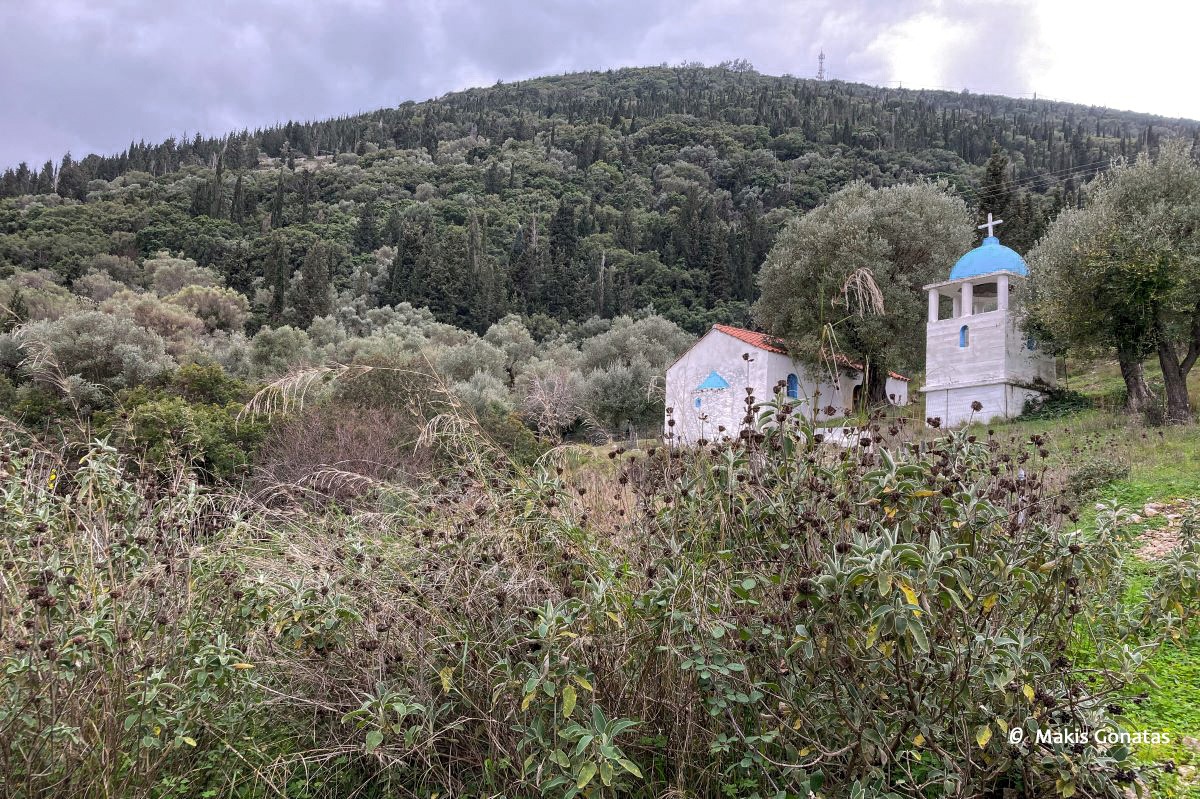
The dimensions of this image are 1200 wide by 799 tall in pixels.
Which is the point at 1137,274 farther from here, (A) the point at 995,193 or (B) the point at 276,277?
(B) the point at 276,277

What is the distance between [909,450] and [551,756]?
1.62 m

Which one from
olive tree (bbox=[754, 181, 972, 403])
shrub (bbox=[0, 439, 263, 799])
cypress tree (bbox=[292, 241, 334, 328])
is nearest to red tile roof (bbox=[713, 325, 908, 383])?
olive tree (bbox=[754, 181, 972, 403])

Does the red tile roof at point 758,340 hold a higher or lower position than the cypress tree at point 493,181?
lower

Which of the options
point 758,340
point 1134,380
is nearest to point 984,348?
point 1134,380

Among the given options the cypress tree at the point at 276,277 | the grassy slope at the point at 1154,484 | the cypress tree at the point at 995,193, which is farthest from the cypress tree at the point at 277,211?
the grassy slope at the point at 1154,484

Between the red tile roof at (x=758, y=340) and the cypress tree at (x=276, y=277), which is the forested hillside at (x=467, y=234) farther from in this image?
the red tile roof at (x=758, y=340)

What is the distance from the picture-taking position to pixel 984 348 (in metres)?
19.2

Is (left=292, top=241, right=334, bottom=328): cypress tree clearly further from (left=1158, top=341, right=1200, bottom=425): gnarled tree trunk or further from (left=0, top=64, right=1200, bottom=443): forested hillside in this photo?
(left=1158, top=341, right=1200, bottom=425): gnarled tree trunk

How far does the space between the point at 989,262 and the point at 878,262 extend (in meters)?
3.29

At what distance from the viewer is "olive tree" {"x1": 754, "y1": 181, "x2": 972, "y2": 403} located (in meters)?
22.2

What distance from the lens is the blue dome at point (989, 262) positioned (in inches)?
770

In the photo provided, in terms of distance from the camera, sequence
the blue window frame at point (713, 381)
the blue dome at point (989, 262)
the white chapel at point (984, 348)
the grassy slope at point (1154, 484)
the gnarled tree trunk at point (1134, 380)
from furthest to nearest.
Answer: the blue window frame at point (713, 381) < the blue dome at point (989, 262) < the white chapel at point (984, 348) < the gnarled tree trunk at point (1134, 380) < the grassy slope at point (1154, 484)

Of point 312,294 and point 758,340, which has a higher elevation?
point 312,294

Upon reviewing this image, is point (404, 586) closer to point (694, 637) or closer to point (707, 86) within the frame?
point (694, 637)
